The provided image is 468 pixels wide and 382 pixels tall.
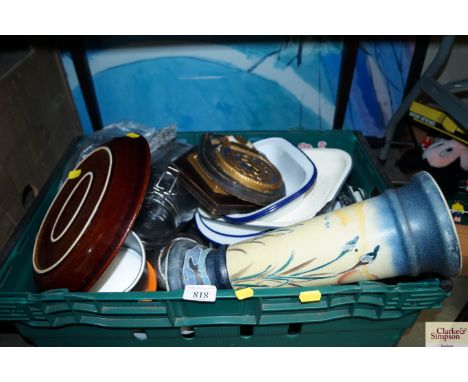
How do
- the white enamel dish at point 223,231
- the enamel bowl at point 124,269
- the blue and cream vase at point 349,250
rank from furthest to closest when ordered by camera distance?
1. the white enamel dish at point 223,231
2. the enamel bowl at point 124,269
3. the blue and cream vase at point 349,250

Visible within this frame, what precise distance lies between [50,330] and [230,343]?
16.9 inches

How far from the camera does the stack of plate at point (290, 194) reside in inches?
36.2

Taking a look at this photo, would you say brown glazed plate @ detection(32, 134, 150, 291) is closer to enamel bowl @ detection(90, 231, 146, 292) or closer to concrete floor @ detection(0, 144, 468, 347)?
enamel bowl @ detection(90, 231, 146, 292)

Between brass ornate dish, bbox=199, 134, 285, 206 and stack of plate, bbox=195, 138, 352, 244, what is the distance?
0.04m

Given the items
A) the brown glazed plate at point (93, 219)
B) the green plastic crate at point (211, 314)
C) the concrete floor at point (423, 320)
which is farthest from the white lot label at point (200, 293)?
the concrete floor at point (423, 320)

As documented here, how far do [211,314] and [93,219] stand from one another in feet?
1.07

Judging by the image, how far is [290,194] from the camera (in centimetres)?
94

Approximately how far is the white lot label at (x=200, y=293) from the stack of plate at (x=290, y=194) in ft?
0.75

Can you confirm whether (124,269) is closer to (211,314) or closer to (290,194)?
(211,314)

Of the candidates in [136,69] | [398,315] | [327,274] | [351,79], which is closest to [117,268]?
[327,274]

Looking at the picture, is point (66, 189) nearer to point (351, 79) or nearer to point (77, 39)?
point (77, 39)

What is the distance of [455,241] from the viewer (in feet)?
2.19

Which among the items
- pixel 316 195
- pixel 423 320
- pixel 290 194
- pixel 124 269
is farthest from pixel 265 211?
pixel 423 320

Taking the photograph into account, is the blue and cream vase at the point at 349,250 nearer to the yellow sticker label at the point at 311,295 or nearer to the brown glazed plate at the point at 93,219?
the yellow sticker label at the point at 311,295
